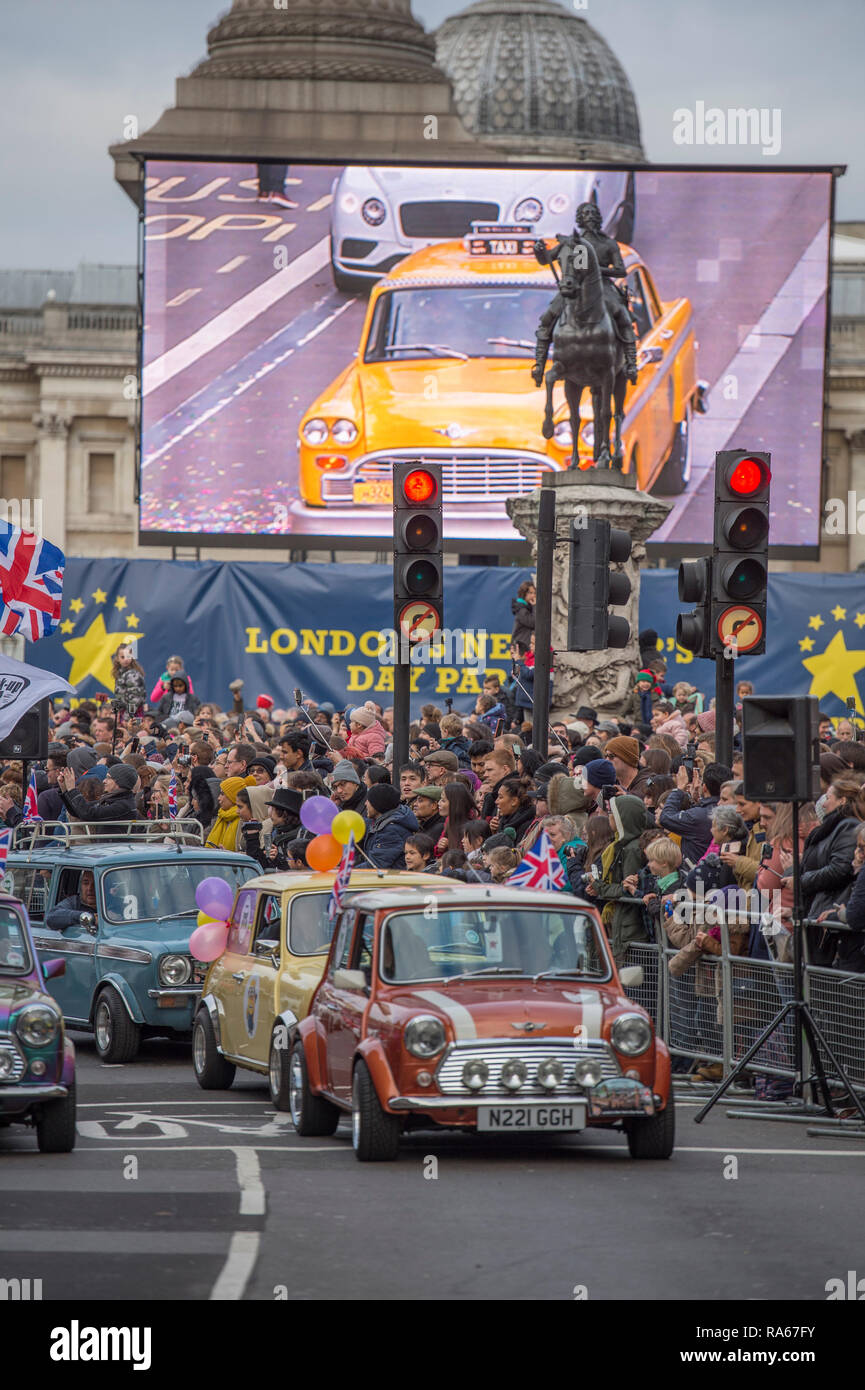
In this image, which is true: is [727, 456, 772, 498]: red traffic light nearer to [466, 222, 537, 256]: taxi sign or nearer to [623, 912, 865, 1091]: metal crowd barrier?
[623, 912, 865, 1091]: metal crowd barrier

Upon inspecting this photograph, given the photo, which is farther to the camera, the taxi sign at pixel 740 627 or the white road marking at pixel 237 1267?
the taxi sign at pixel 740 627

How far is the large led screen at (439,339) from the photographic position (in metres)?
39.8

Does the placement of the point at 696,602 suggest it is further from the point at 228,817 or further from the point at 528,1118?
the point at 528,1118

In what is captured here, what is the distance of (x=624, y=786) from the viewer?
17.5m

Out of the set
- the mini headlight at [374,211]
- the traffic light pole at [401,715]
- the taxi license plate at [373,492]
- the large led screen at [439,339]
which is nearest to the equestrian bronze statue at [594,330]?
the traffic light pole at [401,715]

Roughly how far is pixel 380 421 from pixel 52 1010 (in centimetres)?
2802

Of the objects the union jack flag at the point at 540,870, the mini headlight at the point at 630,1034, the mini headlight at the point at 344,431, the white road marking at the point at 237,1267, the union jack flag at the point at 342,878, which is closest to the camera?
the white road marking at the point at 237,1267

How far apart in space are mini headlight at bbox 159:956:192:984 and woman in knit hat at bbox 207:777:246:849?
117 inches

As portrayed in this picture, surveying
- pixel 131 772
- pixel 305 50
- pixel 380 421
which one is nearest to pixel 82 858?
pixel 131 772

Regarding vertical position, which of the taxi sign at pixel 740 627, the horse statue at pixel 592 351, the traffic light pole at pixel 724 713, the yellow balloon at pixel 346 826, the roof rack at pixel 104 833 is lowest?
the roof rack at pixel 104 833

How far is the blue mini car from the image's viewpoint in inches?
661

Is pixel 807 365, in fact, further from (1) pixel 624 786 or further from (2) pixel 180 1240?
(2) pixel 180 1240

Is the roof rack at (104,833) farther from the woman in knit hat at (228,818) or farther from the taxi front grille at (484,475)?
the taxi front grille at (484,475)

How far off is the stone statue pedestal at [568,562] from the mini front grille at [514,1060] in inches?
574
